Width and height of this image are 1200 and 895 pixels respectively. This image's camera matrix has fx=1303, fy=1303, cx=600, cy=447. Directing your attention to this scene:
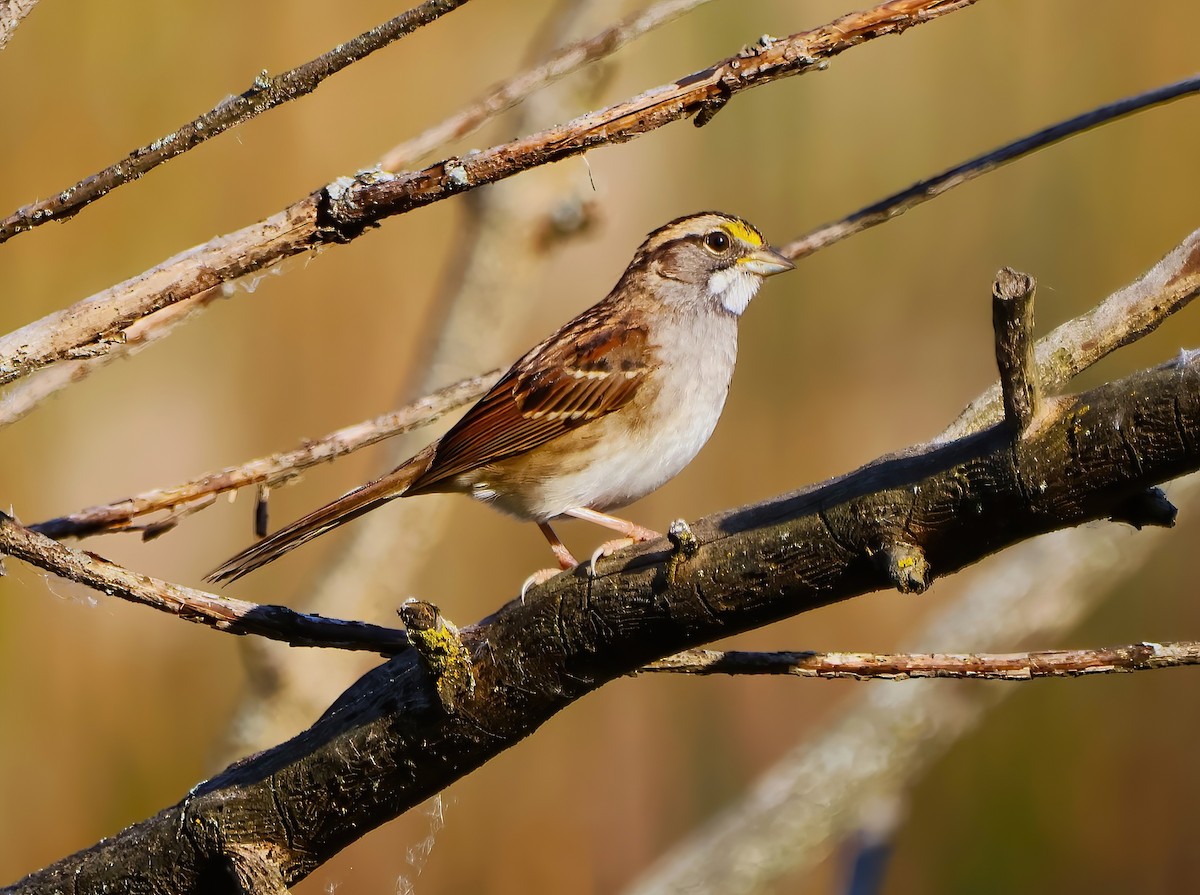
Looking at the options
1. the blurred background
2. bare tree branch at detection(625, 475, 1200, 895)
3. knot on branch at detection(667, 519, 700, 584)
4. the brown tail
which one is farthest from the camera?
the blurred background

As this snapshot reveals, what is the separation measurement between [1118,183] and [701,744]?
235 centimetres

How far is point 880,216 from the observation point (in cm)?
213

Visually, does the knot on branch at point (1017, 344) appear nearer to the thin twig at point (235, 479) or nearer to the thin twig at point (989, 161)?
the thin twig at point (989, 161)

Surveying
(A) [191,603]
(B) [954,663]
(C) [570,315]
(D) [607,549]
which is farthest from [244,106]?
(C) [570,315]

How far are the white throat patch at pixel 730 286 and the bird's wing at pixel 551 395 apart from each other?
0.25 metres

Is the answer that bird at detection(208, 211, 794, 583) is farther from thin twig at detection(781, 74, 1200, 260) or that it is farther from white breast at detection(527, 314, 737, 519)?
thin twig at detection(781, 74, 1200, 260)

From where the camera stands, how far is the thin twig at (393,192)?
4.84 ft

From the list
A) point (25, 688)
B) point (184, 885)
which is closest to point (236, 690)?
point (25, 688)

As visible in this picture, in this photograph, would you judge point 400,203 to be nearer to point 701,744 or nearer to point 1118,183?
point 701,744

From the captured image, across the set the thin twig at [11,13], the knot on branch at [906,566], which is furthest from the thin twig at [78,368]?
the knot on branch at [906,566]

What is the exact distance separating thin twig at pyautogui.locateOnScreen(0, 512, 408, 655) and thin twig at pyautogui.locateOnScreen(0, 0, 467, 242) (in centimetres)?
41

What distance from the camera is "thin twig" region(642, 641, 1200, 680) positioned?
5.11 ft

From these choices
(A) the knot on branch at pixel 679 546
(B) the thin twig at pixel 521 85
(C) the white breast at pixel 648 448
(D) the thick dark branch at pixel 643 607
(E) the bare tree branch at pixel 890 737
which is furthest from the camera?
(E) the bare tree branch at pixel 890 737

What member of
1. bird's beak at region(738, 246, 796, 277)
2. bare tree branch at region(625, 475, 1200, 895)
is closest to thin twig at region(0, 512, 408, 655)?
bare tree branch at region(625, 475, 1200, 895)
